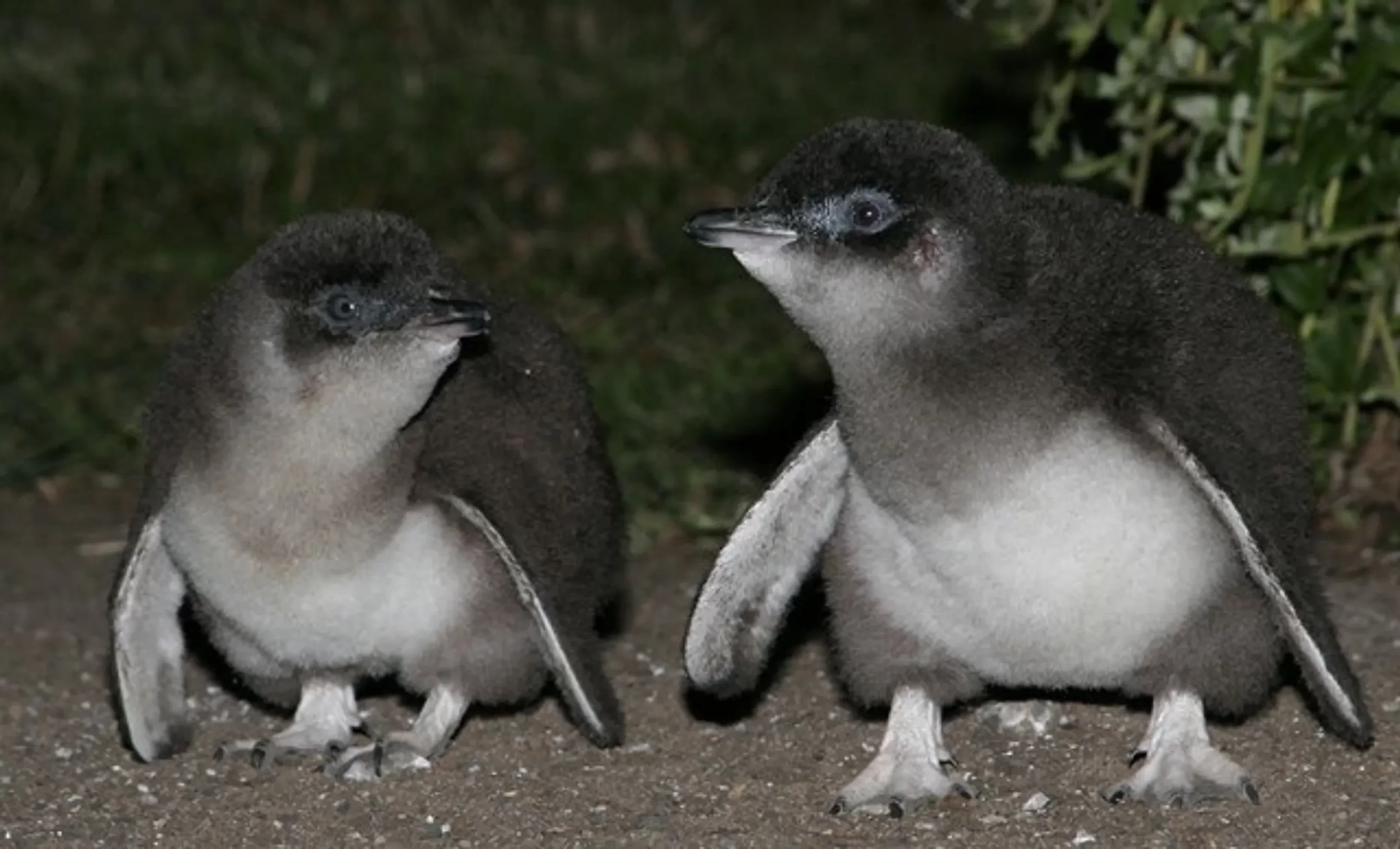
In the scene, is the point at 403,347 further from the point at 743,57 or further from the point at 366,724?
the point at 743,57

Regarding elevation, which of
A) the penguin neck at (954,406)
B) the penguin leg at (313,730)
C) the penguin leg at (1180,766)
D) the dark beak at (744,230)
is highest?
the dark beak at (744,230)

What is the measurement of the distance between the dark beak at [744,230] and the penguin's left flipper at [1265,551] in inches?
26.8

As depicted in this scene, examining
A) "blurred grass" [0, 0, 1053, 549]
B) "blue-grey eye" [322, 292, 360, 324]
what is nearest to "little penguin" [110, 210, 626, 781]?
"blue-grey eye" [322, 292, 360, 324]

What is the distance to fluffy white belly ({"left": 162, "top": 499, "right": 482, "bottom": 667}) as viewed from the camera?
5.18 m

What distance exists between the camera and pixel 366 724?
18.4ft

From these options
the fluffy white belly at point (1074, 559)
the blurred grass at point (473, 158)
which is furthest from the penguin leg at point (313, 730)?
the blurred grass at point (473, 158)

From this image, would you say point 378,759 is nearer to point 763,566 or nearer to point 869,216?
point 763,566

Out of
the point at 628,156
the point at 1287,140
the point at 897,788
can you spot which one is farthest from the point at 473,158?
the point at 897,788

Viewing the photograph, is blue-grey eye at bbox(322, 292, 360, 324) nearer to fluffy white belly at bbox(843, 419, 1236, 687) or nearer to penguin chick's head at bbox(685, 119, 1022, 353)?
penguin chick's head at bbox(685, 119, 1022, 353)

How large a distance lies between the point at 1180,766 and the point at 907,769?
47 centimetres

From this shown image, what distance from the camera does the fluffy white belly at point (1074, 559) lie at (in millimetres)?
4738

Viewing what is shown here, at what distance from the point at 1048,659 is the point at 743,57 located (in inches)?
281

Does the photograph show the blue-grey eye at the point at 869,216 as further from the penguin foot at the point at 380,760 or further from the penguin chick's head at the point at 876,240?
the penguin foot at the point at 380,760

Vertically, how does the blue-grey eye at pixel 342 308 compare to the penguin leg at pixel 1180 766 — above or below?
above
